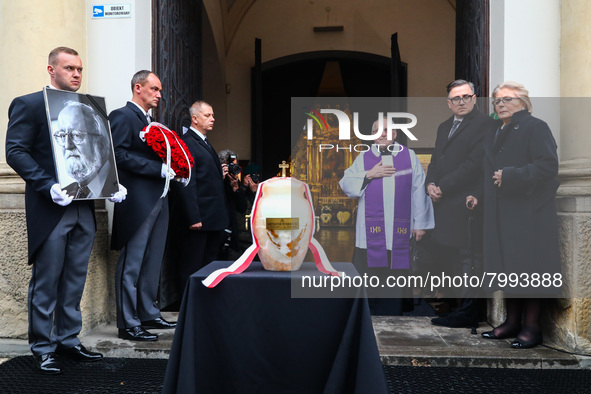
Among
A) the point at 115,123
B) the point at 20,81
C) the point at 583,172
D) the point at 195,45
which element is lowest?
the point at 583,172

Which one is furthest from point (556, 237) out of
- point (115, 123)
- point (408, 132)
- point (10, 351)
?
point (408, 132)

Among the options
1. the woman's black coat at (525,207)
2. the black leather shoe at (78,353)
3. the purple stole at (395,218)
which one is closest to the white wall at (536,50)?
the woman's black coat at (525,207)

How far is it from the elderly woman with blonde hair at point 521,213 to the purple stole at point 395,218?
0.75m

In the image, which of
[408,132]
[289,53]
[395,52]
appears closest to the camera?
[395,52]

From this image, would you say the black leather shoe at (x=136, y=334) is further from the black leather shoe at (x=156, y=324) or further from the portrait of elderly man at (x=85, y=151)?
the portrait of elderly man at (x=85, y=151)

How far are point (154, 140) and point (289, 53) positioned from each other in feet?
21.5

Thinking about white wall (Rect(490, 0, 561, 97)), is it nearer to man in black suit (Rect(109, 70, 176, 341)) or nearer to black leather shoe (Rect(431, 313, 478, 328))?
black leather shoe (Rect(431, 313, 478, 328))

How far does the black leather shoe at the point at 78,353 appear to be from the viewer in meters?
3.49

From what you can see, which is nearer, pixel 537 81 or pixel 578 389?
pixel 578 389

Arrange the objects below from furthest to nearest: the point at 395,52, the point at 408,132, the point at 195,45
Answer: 1. the point at 408,132
2. the point at 395,52
3. the point at 195,45

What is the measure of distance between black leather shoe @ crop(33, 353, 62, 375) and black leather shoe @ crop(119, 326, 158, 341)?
0.59 m

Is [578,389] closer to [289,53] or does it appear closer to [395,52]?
[395,52]

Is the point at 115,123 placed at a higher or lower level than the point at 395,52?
lower

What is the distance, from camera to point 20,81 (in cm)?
396
